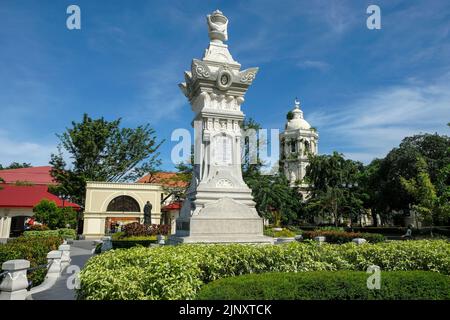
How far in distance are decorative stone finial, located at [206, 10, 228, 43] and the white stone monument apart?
4cm

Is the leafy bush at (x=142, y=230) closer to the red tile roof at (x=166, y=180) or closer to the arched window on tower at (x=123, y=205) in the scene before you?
the arched window on tower at (x=123, y=205)

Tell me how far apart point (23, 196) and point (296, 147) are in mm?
40296

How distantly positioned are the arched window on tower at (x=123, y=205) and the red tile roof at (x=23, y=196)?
4346mm

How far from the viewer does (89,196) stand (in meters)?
30.2

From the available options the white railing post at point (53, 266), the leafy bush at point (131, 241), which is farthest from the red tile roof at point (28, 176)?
the white railing post at point (53, 266)

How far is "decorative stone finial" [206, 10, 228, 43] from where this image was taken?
41.4ft

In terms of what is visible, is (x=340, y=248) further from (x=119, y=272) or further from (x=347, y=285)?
(x=119, y=272)

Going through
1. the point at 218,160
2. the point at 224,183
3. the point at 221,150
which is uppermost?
the point at 221,150

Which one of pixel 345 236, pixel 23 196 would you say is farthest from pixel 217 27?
pixel 23 196

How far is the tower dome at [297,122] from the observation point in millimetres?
57375

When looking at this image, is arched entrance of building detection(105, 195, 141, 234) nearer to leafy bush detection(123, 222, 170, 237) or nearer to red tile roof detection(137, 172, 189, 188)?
red tile roof detection(137, 172, 189, 188)

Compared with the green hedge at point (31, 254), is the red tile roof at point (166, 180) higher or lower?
higher

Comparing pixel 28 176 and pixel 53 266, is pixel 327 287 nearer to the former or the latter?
pixel 53 266

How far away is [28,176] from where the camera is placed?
45969mm
